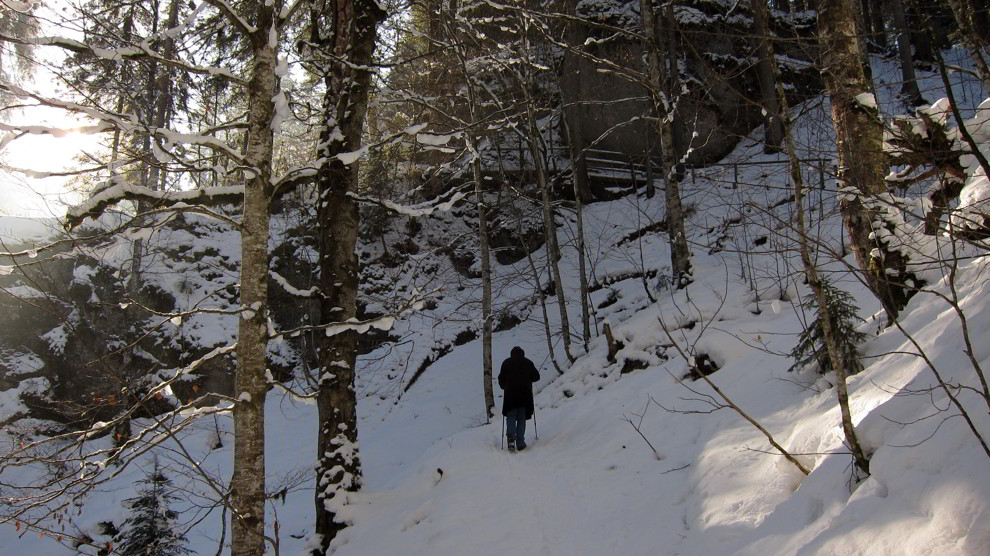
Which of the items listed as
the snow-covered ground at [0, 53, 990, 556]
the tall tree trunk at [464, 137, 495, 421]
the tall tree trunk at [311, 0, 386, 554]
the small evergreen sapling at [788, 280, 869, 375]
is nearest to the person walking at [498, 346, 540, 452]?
the snow-covered ground at [0, 53, 990, 556]

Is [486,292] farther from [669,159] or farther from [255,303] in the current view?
[255,303]

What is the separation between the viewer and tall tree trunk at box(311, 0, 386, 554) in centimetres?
556

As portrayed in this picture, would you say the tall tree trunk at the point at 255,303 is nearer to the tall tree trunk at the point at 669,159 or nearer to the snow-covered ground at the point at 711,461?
the snow-covered ground at the point at 711,461

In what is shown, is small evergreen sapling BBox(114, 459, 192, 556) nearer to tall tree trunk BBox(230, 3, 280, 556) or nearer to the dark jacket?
tall tree trunk BBox(230, 3, 280, 556)

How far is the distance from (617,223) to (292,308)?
10.7 meters

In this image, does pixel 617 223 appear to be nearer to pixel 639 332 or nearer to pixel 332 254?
pixel 639 332

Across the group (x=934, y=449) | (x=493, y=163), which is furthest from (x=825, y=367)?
(x=493, y=163)

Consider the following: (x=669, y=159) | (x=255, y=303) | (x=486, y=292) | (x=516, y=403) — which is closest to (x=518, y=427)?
(x=516, y=403)

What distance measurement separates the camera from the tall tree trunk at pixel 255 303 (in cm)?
382

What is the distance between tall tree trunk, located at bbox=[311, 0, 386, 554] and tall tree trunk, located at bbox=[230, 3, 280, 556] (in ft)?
4.95

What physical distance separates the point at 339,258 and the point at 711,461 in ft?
13.4

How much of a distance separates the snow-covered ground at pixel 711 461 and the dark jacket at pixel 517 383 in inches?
25.3

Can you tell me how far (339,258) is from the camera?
5.73 metres

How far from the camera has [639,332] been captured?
996cm
